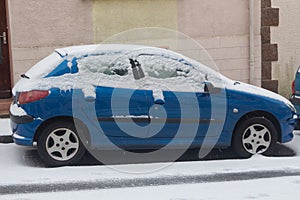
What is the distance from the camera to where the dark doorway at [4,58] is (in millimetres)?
10906

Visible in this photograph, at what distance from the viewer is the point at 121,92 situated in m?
6.94

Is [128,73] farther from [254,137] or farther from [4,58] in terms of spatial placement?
[4,58]

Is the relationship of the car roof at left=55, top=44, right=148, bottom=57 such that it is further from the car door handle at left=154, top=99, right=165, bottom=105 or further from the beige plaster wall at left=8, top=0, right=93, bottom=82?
the beige plaster wall at left=8, top=0, right=93, bottom=82

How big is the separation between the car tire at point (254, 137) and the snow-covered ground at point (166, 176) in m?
0.16

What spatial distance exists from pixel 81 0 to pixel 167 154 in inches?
168

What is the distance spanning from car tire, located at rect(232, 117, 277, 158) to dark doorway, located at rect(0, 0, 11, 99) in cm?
542

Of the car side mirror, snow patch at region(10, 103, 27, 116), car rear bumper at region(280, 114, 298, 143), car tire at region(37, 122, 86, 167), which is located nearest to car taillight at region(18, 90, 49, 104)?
snow patch at region(10, 103, 27, 116)

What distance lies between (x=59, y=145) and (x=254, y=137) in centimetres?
260

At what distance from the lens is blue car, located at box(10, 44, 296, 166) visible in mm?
6887

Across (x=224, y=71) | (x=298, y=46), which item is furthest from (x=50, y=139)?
(x=298, y=46)

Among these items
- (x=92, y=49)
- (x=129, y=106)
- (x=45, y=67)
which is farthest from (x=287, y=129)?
(x=45, y=67)

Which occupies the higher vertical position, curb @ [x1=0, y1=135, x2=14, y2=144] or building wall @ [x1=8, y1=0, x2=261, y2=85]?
building wall @ [x1=8, y1=0, x2=261, y2=85]

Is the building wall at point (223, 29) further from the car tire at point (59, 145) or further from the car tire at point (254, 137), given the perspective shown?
the car tire at point (59, 145)

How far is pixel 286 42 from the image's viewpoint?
11.6 m
